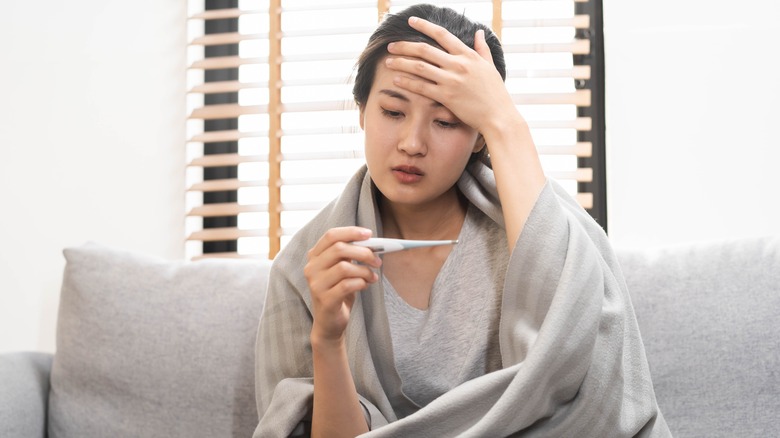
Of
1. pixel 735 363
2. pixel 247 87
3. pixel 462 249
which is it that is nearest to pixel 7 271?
pixel 247 87

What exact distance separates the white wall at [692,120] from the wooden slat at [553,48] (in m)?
0.08

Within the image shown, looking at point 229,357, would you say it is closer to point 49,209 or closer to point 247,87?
point 49,209

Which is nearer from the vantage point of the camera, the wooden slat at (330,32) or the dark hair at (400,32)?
the dark hair at (400,32)

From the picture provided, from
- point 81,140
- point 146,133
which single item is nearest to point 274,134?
point 146,133

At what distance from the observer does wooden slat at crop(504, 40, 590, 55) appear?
7.05 feet

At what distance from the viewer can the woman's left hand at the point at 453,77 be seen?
49.1 inches

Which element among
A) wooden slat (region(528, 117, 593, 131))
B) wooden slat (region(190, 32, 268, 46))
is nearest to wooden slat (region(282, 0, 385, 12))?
wooden slat (region(190, 32, 268, 46))

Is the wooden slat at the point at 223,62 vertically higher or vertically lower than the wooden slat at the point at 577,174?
higher

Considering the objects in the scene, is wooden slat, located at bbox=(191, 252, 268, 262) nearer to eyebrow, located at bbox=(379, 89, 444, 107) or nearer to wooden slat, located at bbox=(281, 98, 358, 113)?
wooden slat, located at bbox=(281, 98, 358, 113)

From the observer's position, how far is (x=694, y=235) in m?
2.08

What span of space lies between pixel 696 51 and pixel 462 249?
3.71 ft

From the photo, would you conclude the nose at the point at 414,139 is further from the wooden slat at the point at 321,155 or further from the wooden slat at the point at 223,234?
the wooden slat at the point at 223,234

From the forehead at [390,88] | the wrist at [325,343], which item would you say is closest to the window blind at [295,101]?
the forehead at [390,88]

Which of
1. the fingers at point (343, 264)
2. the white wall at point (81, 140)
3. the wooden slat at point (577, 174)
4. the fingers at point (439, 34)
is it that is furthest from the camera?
the wooden slat at point (577, 174)
